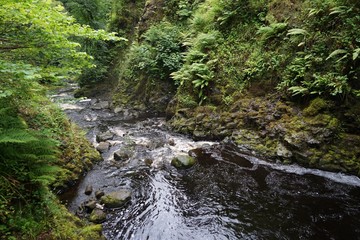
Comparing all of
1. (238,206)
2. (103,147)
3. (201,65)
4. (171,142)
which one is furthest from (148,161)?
(201,65)

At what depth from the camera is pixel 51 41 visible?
13.2 ft

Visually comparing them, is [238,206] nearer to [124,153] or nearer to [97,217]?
[97,217]

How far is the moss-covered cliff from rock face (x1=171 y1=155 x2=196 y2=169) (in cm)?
212

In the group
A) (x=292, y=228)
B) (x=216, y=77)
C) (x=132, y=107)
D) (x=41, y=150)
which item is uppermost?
(x=216, y=77)

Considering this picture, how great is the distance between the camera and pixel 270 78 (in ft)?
31.8

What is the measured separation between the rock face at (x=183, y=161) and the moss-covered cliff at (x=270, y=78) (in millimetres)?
2121

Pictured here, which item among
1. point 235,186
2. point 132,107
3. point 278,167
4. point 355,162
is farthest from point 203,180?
point 132,107

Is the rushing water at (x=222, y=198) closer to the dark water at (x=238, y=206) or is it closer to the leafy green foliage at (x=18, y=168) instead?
the dark water at (x=238, y=206)

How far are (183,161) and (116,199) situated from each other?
269cm

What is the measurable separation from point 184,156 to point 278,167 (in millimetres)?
3086

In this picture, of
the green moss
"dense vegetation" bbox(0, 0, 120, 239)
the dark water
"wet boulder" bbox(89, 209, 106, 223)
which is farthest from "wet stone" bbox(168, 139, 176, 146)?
"dense vegetation" bbox(0, 0, 120, 239)

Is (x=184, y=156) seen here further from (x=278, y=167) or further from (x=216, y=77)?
(x=216, y=77)

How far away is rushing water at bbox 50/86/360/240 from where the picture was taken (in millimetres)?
5375

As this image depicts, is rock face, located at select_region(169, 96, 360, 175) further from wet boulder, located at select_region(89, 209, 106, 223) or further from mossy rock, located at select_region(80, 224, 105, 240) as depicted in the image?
mossy rock, located at select_region(80, 224, 105, 240)
